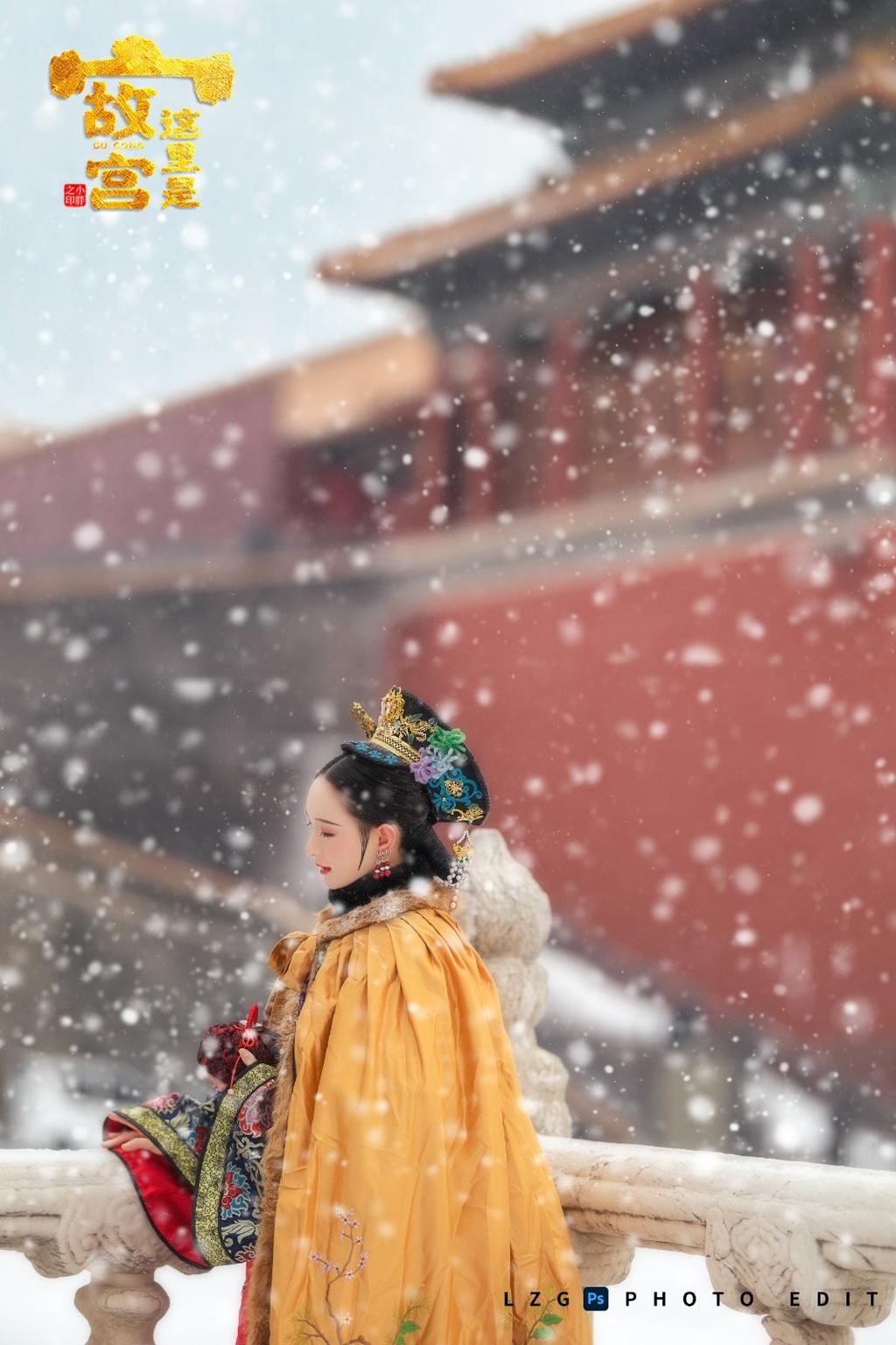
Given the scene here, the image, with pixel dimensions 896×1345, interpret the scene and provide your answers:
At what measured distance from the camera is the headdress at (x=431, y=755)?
1.50 metres

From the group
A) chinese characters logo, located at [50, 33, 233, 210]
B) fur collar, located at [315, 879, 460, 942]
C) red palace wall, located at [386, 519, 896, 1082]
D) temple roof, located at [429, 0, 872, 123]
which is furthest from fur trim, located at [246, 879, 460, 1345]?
temple roof, located at [429, 0, 872, 123]

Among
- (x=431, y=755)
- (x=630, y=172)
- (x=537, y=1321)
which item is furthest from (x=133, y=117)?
(x=537, y=1321)

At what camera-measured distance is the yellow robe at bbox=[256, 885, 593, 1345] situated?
131 cm

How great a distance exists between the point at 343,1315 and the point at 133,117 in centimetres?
378

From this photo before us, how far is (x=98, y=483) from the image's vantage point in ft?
18.7

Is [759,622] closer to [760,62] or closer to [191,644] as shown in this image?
[760,62]

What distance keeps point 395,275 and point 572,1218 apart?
437cm

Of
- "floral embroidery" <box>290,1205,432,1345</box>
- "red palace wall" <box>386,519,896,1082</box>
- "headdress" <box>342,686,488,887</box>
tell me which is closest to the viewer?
"floral embroidery" <box>290,1205,432,1345</box>

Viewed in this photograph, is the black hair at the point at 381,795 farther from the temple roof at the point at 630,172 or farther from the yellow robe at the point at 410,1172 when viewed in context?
the temple roof at the point at 630,172

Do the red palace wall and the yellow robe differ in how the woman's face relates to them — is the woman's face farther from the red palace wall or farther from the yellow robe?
the red palace wall

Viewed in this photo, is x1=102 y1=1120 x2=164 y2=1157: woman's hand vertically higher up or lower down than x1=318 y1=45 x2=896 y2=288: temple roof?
lower down

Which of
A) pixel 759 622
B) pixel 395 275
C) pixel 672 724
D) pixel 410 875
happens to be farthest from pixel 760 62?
pixel 410 875

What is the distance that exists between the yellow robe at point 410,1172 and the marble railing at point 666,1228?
0.31ft

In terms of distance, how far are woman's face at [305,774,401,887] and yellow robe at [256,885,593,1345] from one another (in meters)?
0.05
